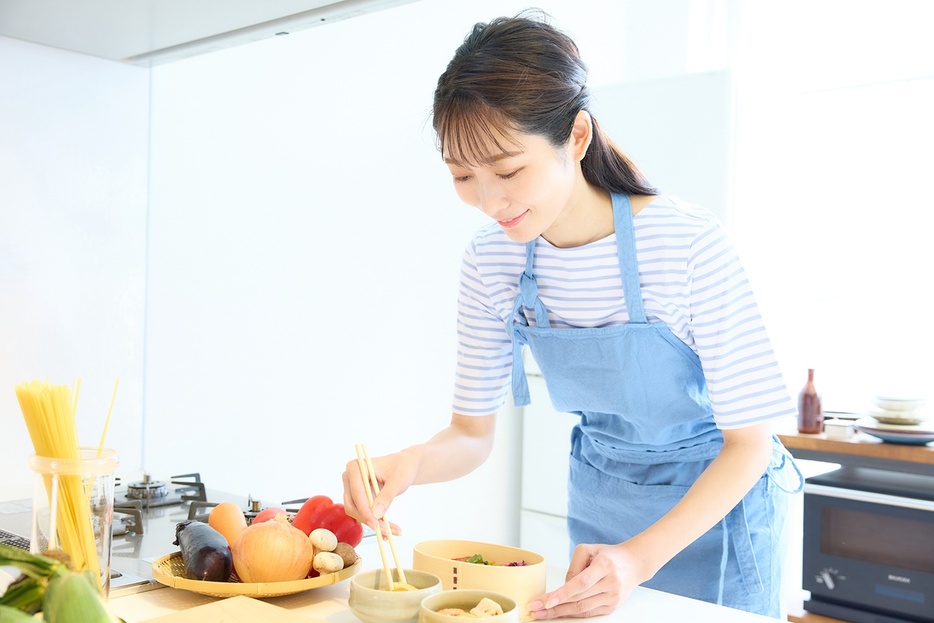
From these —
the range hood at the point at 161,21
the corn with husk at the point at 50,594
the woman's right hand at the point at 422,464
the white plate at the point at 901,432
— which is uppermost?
the range hood at the point at 161,21

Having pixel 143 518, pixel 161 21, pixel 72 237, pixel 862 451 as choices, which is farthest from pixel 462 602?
pixel 862 451

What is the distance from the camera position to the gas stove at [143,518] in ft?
3.79

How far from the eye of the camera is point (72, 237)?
1832 millimetres

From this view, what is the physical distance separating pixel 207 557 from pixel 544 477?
2215 mm

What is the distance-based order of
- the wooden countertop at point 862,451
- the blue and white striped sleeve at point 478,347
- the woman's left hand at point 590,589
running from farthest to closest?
1. the wooden countertop at point 862,451
2. the blue and white striped sleeve at point 478,347
3. the woman's left hand at point 590,589

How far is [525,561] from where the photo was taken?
1002 mm

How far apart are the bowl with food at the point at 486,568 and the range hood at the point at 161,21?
0.83 meters

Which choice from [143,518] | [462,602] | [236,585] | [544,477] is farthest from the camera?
[544,477]

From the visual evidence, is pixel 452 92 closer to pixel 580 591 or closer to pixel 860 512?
pixel 580 591

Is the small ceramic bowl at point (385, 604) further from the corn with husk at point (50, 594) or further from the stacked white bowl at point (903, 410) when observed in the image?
the stacked white bowl at point (903, 410)

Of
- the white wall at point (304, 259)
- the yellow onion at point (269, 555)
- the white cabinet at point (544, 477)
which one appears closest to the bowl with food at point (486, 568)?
the yellow onion at point (269, 555)

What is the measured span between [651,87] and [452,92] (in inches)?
75.8

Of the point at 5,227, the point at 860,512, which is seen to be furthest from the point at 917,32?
the point at 5,227

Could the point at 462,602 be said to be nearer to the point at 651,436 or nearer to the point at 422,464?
the point at 422,464
